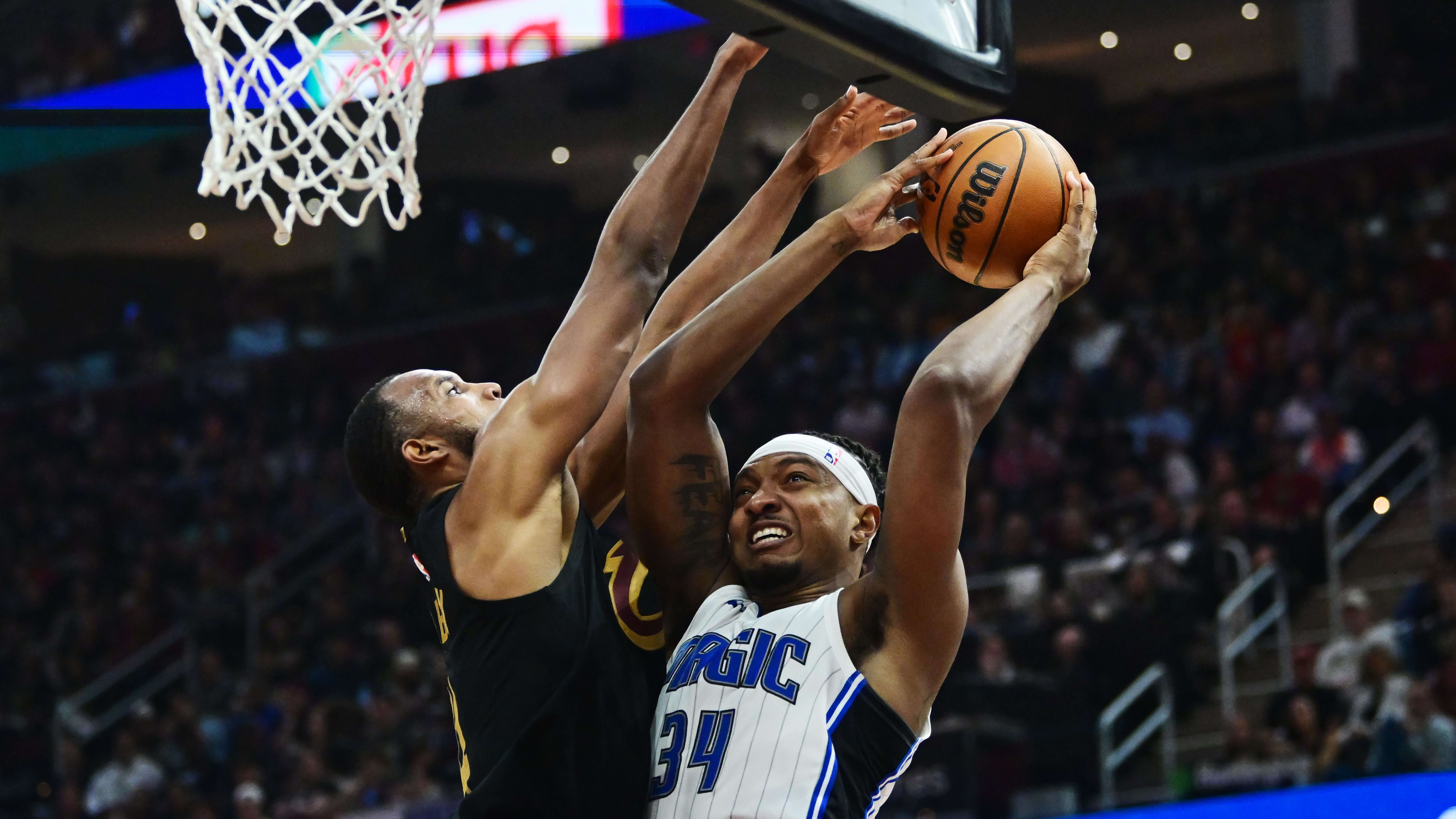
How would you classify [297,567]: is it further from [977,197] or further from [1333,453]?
[977,197]

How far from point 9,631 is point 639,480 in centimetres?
1394

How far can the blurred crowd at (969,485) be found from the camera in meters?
9.40

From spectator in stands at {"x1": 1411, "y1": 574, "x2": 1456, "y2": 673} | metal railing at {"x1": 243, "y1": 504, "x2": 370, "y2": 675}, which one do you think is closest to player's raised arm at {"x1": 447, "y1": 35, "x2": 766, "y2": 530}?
spectator in stands at {"x1": 1411, "y1": 574, "x2": 1456, "y2": 673}

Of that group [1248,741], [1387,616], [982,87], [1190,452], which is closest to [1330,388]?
[1190,452]

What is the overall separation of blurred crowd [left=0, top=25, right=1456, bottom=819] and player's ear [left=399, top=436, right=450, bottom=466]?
615 centimetres

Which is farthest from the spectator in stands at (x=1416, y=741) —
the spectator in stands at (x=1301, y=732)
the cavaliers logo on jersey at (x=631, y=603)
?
the cavaliers logo on jersey at (x=631, y=603)

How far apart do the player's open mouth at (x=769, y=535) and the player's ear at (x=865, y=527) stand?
0.19 meters

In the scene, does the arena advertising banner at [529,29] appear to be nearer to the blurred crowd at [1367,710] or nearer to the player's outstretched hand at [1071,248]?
the player's outstretched hand at [1071,248]

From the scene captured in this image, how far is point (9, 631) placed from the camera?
614 inches

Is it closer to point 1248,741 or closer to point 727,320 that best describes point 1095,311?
point 1248,741

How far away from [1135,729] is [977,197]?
6816 millimetres

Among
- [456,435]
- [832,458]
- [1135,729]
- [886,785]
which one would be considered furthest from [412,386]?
[1135,729]

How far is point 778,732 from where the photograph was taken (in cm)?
321

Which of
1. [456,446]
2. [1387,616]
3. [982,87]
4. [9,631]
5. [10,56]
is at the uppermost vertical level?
[982,87]
